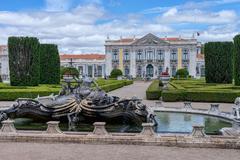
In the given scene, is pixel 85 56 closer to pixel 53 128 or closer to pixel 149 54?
pixel 149 54

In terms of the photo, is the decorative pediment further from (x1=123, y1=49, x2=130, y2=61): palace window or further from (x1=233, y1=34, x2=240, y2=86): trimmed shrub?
(x1=233, y1=34, x2=240, y2=86): trimmed shrub

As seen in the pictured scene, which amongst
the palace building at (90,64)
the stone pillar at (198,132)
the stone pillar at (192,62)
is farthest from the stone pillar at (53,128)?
the palace building at (90,64)

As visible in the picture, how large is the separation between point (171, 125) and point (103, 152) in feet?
19.9

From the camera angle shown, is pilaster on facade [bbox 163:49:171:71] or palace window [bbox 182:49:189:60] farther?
pilaster on facade [bbox 163:49:171:71]

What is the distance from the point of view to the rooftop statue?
15133 mm

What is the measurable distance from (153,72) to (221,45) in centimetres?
5596

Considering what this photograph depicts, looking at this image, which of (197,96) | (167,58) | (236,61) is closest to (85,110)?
(197,96)

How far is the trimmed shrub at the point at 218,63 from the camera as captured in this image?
4125 centimetres

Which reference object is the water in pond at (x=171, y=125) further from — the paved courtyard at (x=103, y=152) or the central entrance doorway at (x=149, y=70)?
the central entrance doorway at (x=149, y=70)

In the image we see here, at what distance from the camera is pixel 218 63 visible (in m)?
41.5

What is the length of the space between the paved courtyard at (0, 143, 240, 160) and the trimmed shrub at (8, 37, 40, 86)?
24.4 m

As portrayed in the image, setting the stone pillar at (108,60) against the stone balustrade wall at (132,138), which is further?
the stone pillar at (108,60)

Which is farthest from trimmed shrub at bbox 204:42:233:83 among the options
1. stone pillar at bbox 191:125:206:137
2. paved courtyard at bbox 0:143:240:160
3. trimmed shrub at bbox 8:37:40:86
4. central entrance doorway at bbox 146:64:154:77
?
central entrance doorway at bbox 146:64:154:77

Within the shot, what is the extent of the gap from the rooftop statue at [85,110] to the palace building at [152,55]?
8157 centimetres
